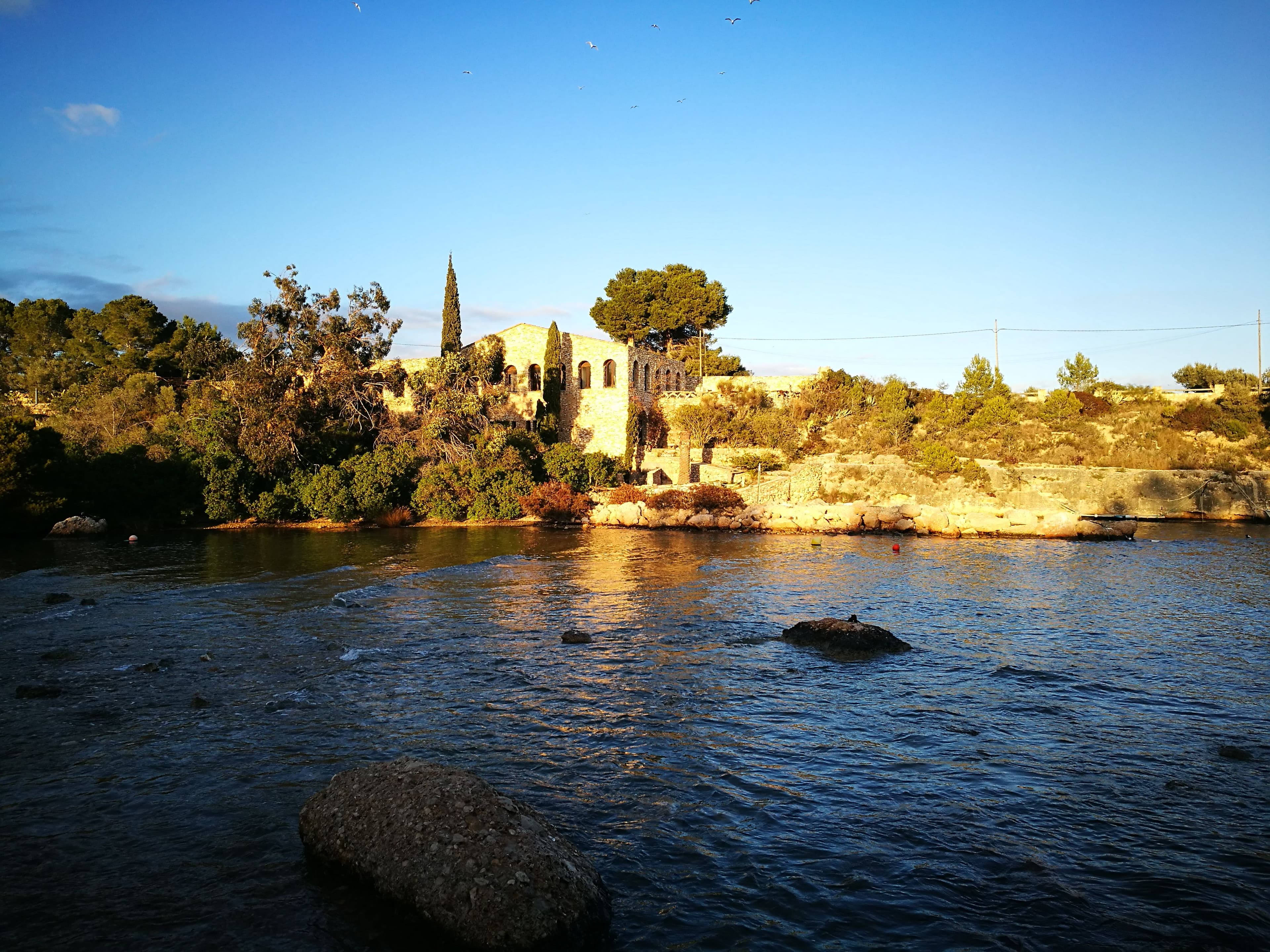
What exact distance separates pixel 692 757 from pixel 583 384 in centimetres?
4701

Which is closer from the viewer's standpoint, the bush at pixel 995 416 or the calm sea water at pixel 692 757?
the calm sea water at pixel 692 757

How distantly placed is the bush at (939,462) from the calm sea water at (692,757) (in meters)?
25.4

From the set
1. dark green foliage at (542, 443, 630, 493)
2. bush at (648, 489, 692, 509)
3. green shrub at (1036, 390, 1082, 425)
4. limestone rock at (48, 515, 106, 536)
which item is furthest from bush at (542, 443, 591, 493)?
green shrub at (1036, 390, 1082, 425)

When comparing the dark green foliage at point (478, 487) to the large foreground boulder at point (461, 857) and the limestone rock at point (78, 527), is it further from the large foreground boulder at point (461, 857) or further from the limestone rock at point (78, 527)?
the large foreground boulder at point (461, 857)

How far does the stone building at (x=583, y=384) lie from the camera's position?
5081 centimetres

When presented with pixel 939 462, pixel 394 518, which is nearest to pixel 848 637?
pixel 394 518

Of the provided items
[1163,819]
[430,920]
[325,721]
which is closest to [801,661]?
[1163,819]

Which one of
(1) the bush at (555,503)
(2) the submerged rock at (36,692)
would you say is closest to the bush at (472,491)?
(1) the bush at (555,503)

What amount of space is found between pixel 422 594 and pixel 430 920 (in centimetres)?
1430

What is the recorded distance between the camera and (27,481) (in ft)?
100

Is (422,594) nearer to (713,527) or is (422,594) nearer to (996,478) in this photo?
(713,527)

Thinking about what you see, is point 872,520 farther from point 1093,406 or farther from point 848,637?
point 1093,406

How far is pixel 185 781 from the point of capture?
7637 millimetres

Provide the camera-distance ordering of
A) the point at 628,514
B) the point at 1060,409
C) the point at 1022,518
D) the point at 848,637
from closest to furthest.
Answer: the point at 848,637, the point at 1022,518, the point at 628,514, the point at 1060,409
